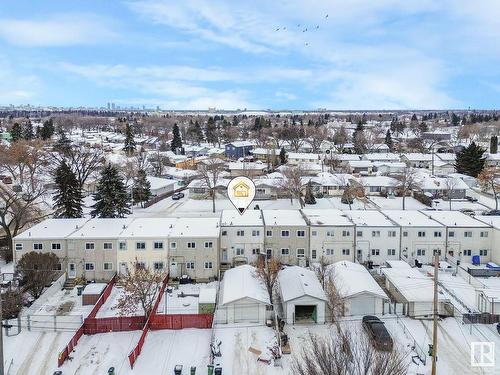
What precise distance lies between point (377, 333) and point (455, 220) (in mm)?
15133

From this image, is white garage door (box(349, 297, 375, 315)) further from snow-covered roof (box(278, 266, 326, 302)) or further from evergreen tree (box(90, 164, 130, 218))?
evergreen tree (box(90, 164, 130, 218))

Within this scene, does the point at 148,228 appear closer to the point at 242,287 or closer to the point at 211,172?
the point at 242,287

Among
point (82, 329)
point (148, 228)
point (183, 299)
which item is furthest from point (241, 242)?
point (82, 329)

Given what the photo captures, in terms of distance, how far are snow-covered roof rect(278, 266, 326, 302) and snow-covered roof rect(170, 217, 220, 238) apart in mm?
4952

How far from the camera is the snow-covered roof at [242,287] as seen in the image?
2095 centimetres

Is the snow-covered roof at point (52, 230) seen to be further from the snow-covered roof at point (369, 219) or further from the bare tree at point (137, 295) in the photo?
the snow-covered roof at point (369, 219)

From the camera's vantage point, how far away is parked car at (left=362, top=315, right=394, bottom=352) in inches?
704

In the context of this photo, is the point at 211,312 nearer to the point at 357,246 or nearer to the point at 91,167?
the point at 357,246

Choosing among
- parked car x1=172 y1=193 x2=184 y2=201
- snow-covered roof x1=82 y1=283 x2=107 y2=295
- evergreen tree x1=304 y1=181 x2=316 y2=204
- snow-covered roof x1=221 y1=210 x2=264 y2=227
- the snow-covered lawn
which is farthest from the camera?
parked car x1=172 y1=193 x2=184 y2=201

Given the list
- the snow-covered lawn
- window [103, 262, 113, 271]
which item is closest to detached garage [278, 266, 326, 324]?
the snow-covered lawn

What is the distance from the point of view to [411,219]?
30797 mm

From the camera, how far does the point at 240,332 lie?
20125mm

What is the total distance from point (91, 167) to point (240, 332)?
33.8 m

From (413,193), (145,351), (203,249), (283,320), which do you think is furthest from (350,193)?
(145,351)
